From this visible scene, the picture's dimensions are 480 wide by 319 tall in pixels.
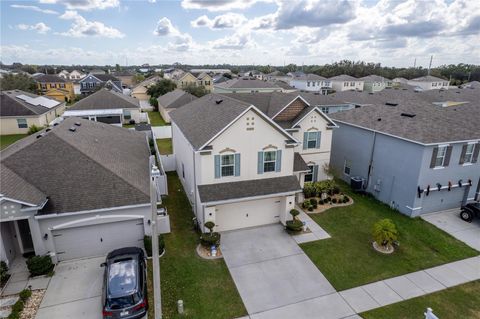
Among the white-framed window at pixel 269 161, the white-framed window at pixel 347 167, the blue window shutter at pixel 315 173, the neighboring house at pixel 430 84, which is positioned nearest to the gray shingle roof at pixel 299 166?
the white-framed window at pixel 269 161

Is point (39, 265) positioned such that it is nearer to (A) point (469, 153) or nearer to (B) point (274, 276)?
(B) point (274, 276)

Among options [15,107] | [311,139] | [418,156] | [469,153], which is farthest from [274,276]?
[15,107]

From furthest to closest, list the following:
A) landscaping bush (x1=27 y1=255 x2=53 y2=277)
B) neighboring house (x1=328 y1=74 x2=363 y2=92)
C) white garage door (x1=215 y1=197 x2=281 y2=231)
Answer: neighboring house (x1=328 y1=74 x2=363 y2=92)
white garage door (x1=215 y1=197 x2=281 y2=231)
landscaping bush (x1=27 y1=255 x2=53 y2=277)

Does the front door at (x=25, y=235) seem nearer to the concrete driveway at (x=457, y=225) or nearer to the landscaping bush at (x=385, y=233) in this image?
the landscaping bush at (x=385, y=233)

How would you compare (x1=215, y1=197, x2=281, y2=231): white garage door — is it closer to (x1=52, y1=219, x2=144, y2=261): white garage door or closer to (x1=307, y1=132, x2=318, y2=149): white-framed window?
(x1=52, y1=219, x2=144, y2=261): white garage door

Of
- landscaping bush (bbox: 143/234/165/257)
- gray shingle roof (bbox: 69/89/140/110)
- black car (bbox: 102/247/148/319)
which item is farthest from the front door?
gray shingle roof (bbox: 69/89/140/110)
